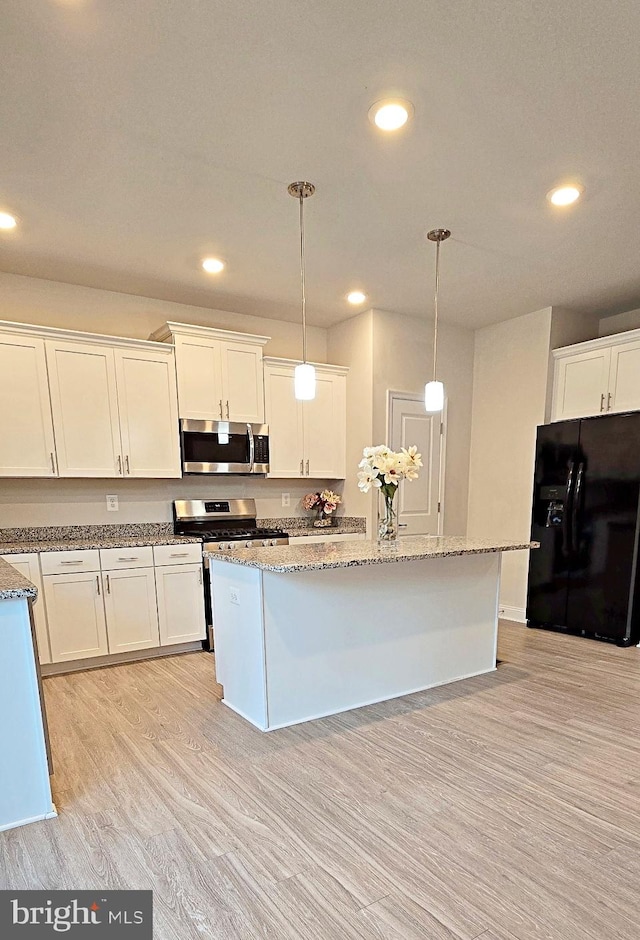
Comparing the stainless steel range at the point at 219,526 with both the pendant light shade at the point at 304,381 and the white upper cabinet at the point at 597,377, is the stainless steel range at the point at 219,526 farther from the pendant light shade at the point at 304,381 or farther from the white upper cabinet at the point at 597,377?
the white upper cabinet at the point at 597,377

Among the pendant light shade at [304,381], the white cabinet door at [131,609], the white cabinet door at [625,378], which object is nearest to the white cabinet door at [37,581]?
the white cabinet door at [131,609]

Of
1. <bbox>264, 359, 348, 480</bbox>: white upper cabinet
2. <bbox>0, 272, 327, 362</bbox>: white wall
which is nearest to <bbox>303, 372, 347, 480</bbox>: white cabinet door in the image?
<bbox>264, 359, 348, 480</bbox>: white upper cabinet

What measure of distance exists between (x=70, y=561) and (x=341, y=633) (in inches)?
75.8

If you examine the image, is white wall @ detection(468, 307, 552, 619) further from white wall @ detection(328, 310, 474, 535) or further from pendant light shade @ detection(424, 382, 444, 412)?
pendant light shade @ detection(424, 382, 444, 412)

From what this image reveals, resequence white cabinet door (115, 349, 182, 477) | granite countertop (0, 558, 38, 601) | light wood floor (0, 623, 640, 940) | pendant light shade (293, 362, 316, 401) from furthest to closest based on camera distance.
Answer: white cabinet door (115, 349, 182, 477), pendant light shade (293, 362, 316, 401), granite countertop (0, 558, 38, 601), light wood floor (0, 623, 640, 940)

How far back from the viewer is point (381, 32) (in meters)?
1.58

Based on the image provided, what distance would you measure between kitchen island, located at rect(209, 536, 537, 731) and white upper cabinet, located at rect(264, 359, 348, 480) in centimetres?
152

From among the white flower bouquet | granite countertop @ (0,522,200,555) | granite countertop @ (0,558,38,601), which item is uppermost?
the white flower bouquet

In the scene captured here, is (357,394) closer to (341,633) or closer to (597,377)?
(597,377)

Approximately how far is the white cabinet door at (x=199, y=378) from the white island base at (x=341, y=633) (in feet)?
5.05

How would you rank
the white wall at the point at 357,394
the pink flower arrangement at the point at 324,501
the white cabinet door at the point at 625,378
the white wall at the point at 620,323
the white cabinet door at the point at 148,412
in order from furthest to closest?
the pink flower arrangement at the point at 324,501 → the white wall at the point at 357,394 → the white wall at the point at 620,323 → the white cabinet door at the point at 625,378 → the white cabinet door at the point at 148,412

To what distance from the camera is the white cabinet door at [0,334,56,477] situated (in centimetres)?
319

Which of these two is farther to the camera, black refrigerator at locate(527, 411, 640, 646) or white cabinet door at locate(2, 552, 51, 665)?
black refrigerator at locate(527, 411, 640, 646)

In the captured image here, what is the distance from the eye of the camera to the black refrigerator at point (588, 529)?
370 centimetres
